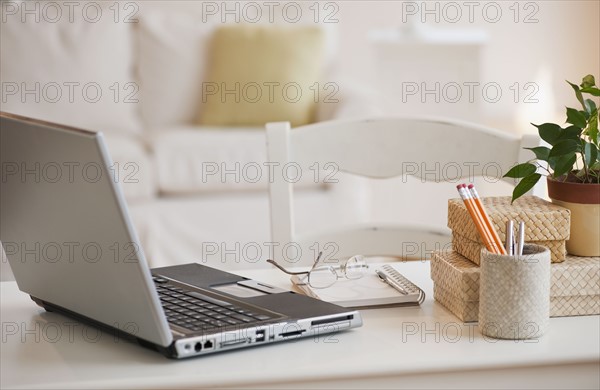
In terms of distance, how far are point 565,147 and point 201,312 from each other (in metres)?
0.40

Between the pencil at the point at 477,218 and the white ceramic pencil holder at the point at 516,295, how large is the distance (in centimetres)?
4

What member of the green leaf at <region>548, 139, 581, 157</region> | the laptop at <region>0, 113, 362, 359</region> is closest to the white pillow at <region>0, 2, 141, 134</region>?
the laptop at <region>0, 113, 362, 359</region>

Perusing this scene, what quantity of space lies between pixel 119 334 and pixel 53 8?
2.76 metres

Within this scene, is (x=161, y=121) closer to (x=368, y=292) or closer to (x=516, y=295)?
(x=368, y=292)

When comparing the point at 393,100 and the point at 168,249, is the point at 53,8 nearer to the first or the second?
the point at 168,249

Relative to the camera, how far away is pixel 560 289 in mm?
905

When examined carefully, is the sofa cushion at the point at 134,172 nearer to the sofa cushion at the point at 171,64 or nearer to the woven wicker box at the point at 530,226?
the sofa cushion at the point at 171,64

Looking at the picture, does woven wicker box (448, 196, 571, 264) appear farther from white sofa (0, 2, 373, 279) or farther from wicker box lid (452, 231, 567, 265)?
white sofa (0, 2, 373, 279)

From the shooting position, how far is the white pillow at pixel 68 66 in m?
3.15

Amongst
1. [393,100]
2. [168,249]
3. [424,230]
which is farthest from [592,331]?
[393,100]

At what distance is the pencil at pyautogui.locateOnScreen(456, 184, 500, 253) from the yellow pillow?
230 centimetres

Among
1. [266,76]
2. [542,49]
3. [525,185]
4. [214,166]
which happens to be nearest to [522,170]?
[525,185]

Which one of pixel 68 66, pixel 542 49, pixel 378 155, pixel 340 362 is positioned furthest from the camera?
pixel 542 49

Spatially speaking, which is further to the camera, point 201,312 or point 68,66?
point 68,66
